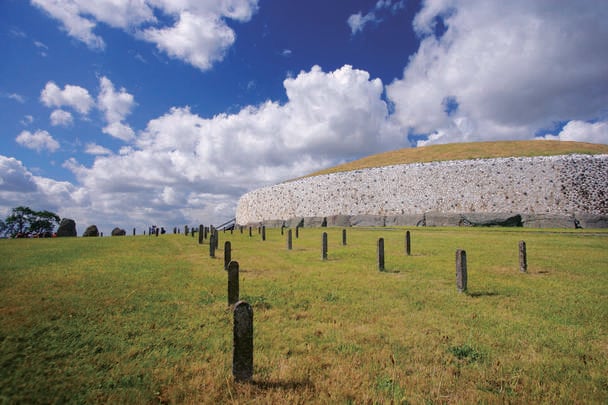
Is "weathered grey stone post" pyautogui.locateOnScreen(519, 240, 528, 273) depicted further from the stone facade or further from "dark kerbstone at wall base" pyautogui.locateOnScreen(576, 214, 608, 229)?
"dark kerbstone at wall base" pyautogui.locateOnScreen(576, 214, 608, 229)

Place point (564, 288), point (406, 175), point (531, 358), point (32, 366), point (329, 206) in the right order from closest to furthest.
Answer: point (32, 366) → point (531, 358) → point (564, 288) → point (406, 175) → point (329, 206)

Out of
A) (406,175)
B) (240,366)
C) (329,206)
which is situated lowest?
(240,366)

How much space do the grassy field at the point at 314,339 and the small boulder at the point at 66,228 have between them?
39.7 meters

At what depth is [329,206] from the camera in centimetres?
5159

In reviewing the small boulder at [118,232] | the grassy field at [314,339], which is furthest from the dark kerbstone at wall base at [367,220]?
the small boulder at [118,232]

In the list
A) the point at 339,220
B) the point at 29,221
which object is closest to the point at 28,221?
the point at 29,221

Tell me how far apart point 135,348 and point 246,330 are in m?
2.18

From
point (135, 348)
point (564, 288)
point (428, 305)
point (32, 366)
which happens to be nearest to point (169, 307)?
point (135, 348)

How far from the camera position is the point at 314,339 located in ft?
16.4

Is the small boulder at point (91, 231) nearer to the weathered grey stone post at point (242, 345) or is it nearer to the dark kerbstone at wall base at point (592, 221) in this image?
the weathered grey stone post at point (242, 345)

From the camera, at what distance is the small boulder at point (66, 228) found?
4116 centimetres

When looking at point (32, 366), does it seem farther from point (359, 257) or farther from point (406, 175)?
point (406, 175)

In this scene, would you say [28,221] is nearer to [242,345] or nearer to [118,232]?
[118,232]

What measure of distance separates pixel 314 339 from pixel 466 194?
141 feet
